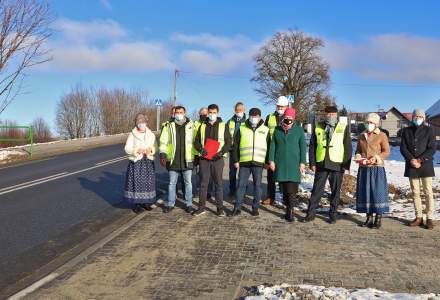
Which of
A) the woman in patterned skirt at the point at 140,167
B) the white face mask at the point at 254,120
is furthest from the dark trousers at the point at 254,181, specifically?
the woman in patterned skirt at the point at 140,167

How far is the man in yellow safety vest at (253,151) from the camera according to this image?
717 cm

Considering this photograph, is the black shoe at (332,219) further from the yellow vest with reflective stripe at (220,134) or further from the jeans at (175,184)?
the jeans at (175,184)

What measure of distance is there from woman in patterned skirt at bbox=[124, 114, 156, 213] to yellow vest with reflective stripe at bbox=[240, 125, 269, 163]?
1.66m

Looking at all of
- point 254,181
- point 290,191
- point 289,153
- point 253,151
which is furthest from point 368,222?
point 253,151

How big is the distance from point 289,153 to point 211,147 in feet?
4.25

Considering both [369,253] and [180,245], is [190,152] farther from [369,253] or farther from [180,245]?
[369,253]

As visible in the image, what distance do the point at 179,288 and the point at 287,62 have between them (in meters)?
50.5

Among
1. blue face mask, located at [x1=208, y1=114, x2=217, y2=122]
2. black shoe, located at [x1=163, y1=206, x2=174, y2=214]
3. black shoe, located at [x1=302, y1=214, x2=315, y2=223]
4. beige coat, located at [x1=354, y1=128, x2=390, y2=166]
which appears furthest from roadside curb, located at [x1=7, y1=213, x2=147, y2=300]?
beige coat, located at [x1=354, y1=128, x2=390, y2=166]

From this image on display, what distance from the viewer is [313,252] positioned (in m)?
5.36

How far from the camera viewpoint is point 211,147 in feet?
23.5

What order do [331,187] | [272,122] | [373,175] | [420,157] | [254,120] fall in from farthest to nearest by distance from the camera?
[272,122]
[254,120]
[331,187]
[373,175]
[420,157]

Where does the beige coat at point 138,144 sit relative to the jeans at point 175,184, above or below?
above

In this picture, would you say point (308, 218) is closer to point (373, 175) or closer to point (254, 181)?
point (254, 181)

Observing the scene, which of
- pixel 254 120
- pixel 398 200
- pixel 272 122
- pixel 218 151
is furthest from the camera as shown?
pixel 398 200
